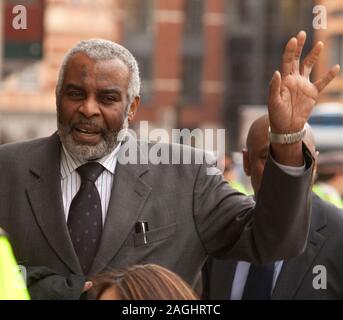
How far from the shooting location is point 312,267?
4332 millimetres

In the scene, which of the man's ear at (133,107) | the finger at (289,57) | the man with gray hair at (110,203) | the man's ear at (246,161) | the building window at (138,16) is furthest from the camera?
the building window at (138,16)

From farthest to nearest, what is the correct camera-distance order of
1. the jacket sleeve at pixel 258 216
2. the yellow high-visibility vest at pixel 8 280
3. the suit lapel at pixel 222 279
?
the suit lapel at pixel 222 279 → the jacket sleeve at pixel 258 216 → the yellow high-visibility vest at pixel 8 280

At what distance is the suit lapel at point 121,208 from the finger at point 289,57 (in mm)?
733

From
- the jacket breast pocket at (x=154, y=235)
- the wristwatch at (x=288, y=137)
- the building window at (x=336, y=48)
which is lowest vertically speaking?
the building window at (x=336, y=48)

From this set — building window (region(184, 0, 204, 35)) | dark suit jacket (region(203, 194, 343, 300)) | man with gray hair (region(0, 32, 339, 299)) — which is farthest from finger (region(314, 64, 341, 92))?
building window (region(184, 0, 204, 35))

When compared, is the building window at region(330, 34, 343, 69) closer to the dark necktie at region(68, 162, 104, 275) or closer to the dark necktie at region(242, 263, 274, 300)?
the dark necktie at region(242, 263, 274, 300)

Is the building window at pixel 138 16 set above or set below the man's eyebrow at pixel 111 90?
below

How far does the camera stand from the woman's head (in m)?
2.47

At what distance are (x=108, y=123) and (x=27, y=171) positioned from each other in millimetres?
353

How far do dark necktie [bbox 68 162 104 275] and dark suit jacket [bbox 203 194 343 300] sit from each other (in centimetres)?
91

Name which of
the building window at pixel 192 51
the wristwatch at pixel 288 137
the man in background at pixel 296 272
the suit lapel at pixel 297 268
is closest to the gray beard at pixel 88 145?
the wristwatch at pixel 288 137

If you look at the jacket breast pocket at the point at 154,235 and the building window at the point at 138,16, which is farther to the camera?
the building window at the point at 138,16

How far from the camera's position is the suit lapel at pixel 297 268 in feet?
14.0

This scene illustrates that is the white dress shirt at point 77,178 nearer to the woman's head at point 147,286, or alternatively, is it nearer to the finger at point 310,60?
the finger at point 310,60
